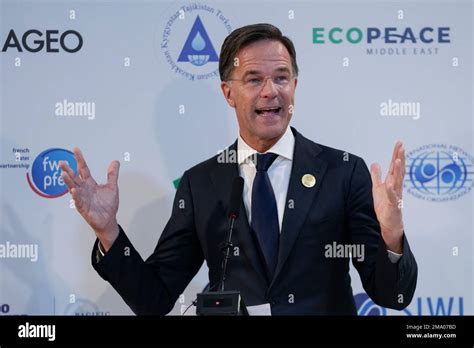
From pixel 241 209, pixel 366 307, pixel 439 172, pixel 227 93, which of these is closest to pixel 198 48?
pixel 227 93

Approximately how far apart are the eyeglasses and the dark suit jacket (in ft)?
0.75

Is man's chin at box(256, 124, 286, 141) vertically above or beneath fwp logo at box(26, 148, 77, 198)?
above

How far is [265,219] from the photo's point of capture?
2.88 metres

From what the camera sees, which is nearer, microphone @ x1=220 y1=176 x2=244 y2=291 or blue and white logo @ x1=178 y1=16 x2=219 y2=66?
microphone @ x1=220 y1=176 x2=244 y2=291

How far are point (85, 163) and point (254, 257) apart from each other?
2.16ft

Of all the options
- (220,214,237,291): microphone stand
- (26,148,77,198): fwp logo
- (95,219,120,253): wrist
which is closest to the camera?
(220,214,237,291): microphone stand

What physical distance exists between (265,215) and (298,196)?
132 millimetres

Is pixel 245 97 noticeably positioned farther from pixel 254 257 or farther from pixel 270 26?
pixel 254 257

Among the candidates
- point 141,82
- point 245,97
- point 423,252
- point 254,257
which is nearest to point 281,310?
point 254,257

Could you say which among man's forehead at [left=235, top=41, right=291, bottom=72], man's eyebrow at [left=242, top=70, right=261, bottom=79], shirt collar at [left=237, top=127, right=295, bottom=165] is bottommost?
shirt collar at [left=237, top=127, right=295, bottom=165]

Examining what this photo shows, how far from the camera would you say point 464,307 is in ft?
9.76

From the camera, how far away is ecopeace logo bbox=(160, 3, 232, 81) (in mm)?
3023

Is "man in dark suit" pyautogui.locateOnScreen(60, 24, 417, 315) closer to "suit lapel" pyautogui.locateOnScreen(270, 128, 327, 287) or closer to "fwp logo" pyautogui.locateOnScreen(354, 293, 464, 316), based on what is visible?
"suit lapel" pyautogui.locateOnScreen(270, 128, 327, 287)

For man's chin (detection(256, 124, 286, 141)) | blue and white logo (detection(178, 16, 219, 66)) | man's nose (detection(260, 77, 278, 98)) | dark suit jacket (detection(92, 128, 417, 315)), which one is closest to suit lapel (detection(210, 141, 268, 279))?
dark suit jacket (detection(92, 128, 417, 315))
